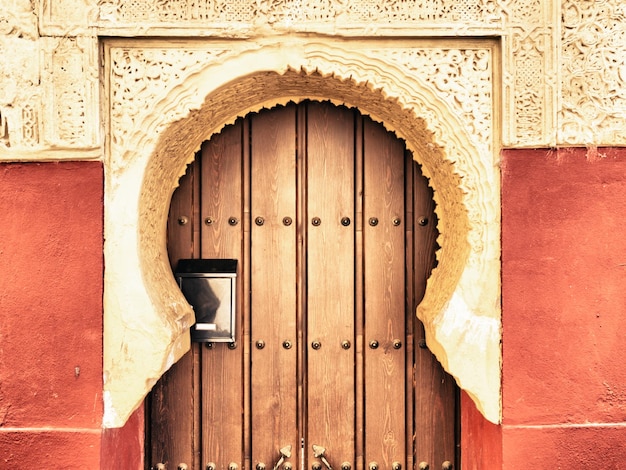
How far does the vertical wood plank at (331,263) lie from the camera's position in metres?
2.14

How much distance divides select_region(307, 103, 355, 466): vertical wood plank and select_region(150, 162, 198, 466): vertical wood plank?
0.47m

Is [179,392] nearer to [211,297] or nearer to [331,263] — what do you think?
[211,297]

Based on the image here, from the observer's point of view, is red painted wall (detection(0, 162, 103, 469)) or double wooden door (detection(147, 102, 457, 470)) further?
double wooden door (detection(147, 102, 457, 470))

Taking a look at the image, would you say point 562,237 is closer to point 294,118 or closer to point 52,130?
point 294,118

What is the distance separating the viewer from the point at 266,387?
2.14 meters

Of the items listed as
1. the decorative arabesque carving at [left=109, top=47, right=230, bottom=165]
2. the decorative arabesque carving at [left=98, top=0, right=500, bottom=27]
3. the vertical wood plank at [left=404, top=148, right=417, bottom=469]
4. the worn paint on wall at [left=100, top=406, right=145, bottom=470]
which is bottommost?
the worn paint on wall at [left=100, top=406, right=145, bottom=470]

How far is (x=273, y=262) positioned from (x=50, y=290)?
2.61 feet

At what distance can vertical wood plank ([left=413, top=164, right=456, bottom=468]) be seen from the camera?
7.01 feet

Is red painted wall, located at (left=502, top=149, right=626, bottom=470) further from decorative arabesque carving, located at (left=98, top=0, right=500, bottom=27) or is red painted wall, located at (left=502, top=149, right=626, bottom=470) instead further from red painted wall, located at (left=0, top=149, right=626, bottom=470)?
decorative arabesque carving, located at (left=98, top=0, right=500, bottom=27)

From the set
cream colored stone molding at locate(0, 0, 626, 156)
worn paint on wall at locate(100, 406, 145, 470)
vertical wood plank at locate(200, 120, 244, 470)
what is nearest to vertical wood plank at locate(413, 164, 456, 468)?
cream colored stone molding at locate(0, 0, 626, 156)

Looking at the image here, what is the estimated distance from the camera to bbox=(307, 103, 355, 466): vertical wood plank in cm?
214

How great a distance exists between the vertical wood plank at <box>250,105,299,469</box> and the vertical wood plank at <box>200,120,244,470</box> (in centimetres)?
6

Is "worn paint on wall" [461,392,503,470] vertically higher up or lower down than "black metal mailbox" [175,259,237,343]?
lower down

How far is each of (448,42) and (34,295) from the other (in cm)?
161
